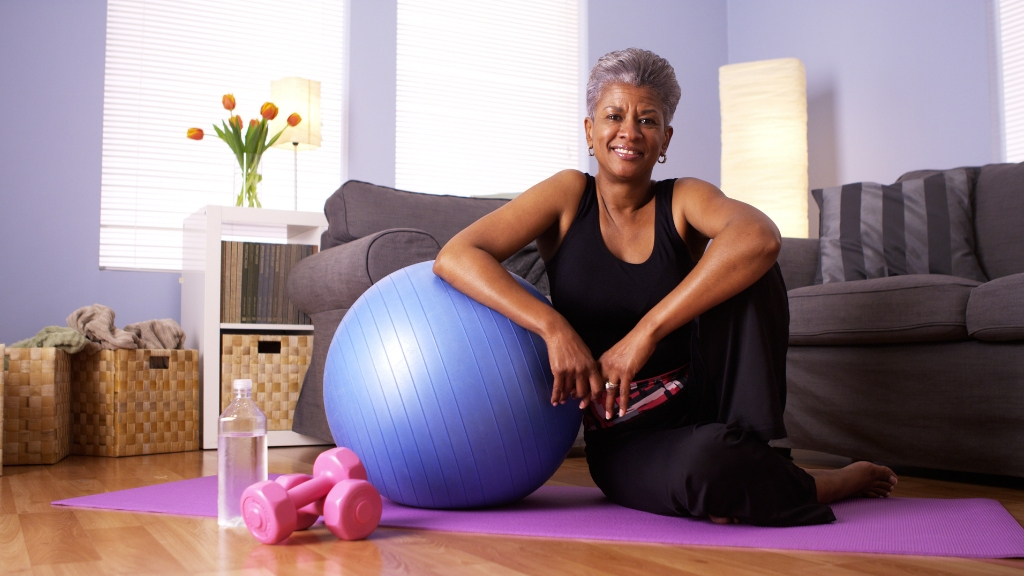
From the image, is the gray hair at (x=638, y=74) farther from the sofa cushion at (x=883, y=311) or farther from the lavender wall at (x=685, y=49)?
the lavender wall at (x=685, y=49)

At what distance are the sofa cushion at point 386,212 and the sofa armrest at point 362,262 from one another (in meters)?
0.13

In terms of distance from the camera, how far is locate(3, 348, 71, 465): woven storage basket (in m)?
2.66

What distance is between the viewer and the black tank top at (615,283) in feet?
5.68

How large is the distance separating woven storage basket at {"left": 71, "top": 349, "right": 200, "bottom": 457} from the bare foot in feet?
6.91

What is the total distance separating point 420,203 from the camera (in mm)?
2971

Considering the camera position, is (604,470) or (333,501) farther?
(604,470)

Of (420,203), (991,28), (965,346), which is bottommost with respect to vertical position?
(965,346)

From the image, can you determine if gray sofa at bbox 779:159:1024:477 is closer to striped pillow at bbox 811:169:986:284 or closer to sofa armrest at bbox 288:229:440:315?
striped pillow at bbox 811:169:986:284

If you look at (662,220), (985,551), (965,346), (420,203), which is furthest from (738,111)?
(985,551)

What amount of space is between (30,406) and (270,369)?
29.2 inches

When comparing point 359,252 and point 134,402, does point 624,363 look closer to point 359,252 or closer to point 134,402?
point 359,252

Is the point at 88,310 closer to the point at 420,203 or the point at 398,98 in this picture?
the point at 420,203

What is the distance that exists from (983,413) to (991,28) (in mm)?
2372

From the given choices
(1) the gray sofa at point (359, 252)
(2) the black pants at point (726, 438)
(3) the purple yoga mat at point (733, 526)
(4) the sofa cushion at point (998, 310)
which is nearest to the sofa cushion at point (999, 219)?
(4) the sofa cushion at point (998, 310)
